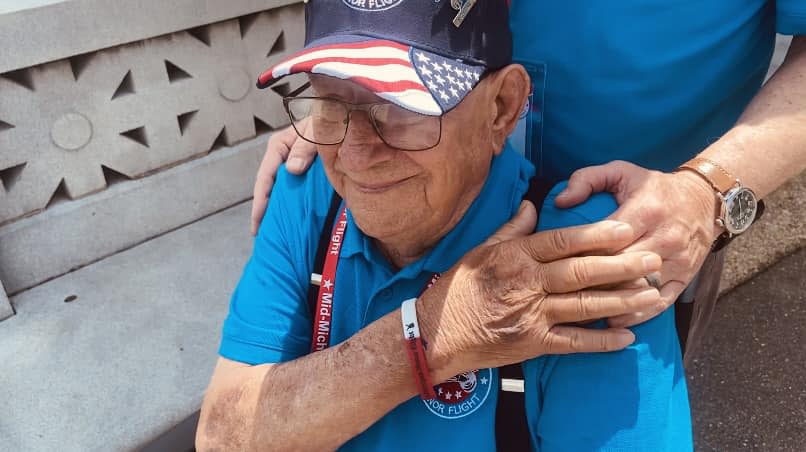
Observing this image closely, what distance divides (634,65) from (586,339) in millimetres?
605

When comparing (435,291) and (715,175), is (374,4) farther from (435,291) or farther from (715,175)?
(715,175)

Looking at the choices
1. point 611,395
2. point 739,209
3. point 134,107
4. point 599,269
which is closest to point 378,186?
point 599,269

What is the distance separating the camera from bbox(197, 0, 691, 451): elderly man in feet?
3.92

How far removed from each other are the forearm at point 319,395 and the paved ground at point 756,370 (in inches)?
77.3

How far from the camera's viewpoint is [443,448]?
1363mm

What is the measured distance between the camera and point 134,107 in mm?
3320

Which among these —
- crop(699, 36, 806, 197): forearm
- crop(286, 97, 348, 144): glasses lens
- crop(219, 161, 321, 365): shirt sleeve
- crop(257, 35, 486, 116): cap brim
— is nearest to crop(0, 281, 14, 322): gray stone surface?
crop(219, 161, 321, 365): shirt sleeve

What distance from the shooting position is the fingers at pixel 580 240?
1.16 m

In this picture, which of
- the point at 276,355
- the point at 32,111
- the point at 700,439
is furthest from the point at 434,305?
the point at 32,111

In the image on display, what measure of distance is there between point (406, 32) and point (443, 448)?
77 cm

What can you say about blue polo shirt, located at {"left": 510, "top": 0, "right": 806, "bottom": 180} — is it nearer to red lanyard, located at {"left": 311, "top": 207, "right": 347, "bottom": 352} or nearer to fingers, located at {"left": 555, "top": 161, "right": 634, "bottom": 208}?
fingers, located at {"left": 555, "top": 161, "right": 634, "bottom": 208}

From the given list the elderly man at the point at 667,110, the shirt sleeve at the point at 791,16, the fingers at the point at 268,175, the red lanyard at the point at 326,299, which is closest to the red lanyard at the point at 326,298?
the red lanyard at the point at 326,299

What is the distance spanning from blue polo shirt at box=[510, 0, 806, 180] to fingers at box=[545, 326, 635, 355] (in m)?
0.51

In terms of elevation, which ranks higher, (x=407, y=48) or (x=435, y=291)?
(x=407, y=48)
